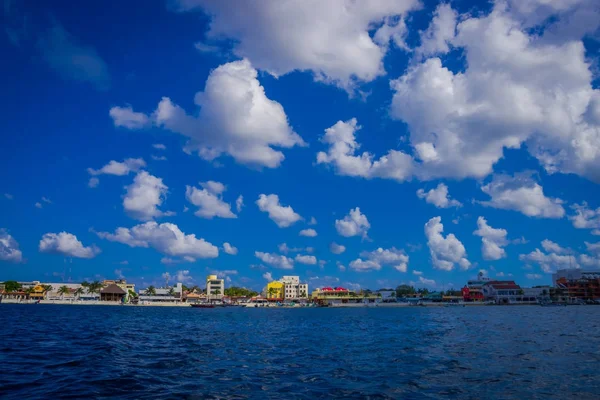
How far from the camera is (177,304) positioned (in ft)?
644

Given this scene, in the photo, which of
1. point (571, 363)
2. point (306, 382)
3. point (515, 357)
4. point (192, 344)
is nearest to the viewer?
point (306, 382)

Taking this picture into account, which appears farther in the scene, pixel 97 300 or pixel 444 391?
pixel 97 300

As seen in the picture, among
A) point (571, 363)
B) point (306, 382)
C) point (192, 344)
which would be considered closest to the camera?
point (306, 382)

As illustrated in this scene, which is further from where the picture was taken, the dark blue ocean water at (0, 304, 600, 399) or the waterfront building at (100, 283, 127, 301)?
the waterfront building at (100, 283, 127, 301)

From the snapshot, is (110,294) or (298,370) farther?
(110,294)

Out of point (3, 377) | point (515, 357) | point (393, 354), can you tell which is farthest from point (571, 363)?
point (3, 377)

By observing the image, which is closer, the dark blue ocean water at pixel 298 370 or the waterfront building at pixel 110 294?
the dark blue ocean water at pixel 298 370

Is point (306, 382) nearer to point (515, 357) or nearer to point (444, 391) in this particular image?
point (444, 391)

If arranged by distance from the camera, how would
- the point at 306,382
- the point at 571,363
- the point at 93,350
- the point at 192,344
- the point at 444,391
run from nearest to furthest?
the point at 444,391
the point at 306,382
the point at 571,363
the point at 93,350
the point at 192,344

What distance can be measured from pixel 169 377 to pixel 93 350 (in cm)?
1201

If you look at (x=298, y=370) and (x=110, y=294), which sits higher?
(x=110, y=294)

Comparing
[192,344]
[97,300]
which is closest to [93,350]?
[192,344]

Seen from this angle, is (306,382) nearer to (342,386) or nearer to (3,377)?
(342,386)

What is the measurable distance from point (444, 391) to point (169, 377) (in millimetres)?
12928
